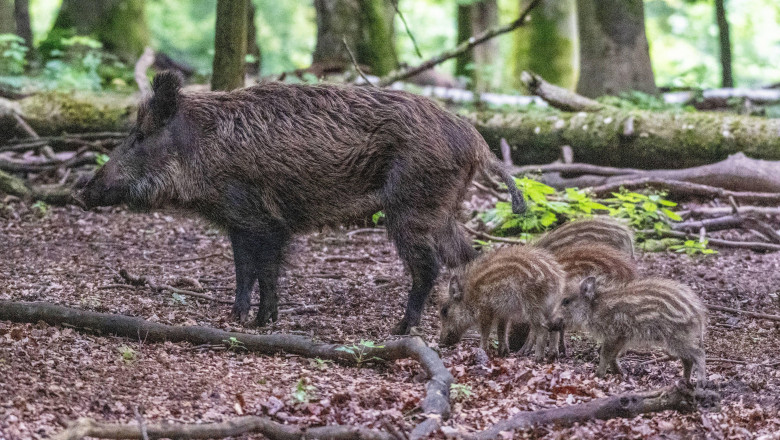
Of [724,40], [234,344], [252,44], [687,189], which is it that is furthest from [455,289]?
[252,44]

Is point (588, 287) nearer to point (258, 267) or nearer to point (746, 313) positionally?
point (746, 313)

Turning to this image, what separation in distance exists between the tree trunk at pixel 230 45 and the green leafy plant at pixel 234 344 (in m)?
4.60

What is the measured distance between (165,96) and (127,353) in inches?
91.2

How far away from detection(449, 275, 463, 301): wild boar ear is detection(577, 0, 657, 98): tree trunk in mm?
8661

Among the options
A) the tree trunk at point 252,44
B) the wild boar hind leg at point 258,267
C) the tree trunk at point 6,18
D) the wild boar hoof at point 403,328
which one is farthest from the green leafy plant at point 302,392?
the tree trunk at point 6,18

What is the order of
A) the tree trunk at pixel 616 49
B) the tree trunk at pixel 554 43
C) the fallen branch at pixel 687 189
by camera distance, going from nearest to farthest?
the fallen branch at pixel 687 189
the tree trunk at pixel 616 49
the tree trunk at pixel 554 43

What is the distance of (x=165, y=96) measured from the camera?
6699 millimetres

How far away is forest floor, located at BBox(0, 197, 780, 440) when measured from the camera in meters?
4.32

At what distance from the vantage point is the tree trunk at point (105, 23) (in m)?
16.5

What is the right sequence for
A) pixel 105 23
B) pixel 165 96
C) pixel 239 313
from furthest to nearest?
pixel 105 23 < pixel 165 96 < pixel 239 313

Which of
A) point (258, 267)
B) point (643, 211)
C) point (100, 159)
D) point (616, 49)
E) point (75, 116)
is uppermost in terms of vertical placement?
point (616, 49)

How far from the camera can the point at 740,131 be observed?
10.7 meters

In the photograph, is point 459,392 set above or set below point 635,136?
below

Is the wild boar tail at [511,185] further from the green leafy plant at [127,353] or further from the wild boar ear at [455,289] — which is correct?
the green leafy plant at [127,353]
